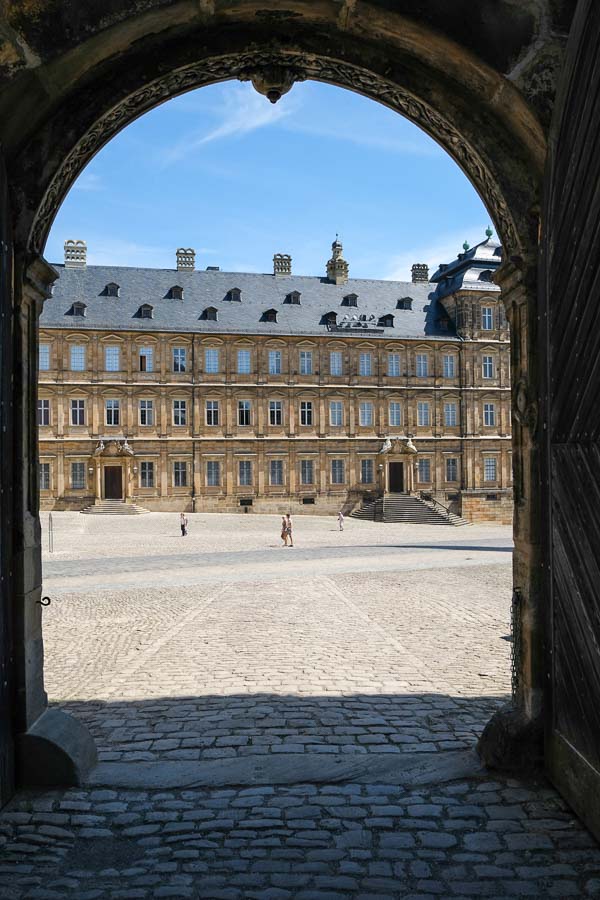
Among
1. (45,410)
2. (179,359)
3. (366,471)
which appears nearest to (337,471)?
(366,471)

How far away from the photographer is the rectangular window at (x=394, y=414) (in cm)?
4650

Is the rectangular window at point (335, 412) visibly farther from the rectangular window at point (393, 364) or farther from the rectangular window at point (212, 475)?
the rectangular window at point (212, 475)

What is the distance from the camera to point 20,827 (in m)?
4.22

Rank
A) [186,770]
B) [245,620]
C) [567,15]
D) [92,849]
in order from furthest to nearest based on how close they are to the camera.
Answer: [245,620] → [186,770] → [567,15] → [92,849]

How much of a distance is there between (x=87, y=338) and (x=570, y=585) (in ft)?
134

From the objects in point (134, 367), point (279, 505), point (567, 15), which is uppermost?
point (134, 367)

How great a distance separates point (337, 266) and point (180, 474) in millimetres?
17262

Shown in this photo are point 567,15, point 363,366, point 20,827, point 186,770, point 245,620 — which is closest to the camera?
point 20,827

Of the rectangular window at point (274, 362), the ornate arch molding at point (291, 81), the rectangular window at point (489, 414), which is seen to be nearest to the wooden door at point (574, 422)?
the ornate arch molding at point (291, 81)

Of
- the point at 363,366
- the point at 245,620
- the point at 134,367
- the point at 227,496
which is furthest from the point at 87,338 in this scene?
the point at 245,620

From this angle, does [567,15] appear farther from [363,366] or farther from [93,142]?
[363,366]

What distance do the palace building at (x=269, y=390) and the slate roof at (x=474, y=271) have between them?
0.13 metres

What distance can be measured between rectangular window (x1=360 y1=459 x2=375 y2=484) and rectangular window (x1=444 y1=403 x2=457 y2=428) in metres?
5.69

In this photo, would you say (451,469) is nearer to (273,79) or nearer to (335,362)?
(335,362)
